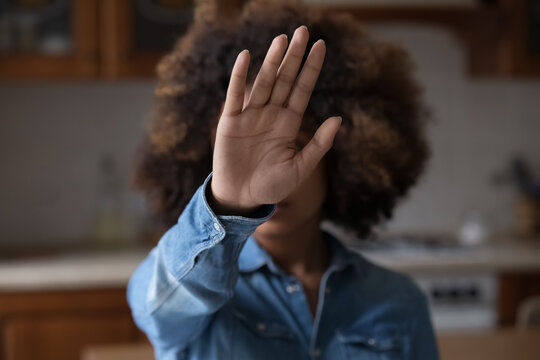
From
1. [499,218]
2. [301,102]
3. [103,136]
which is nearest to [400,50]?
[301,102]

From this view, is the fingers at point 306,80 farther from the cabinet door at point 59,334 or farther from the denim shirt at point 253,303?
the cabinet door at point 59,334

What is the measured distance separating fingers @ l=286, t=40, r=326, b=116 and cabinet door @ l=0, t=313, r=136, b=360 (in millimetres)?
1740

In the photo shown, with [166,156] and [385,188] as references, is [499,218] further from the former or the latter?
[166,156]

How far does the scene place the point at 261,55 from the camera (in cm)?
104

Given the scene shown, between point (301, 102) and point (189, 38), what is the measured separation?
460 mm

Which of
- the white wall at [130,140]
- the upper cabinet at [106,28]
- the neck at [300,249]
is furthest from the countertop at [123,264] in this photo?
the neck at [300,249]

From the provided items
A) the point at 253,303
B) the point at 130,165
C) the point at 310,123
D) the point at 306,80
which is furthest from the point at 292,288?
the point at 130,165

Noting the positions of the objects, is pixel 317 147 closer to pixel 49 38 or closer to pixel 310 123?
pixel 310 123

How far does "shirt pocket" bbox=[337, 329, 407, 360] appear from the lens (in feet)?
3.22

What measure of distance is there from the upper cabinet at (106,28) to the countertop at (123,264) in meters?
0.66

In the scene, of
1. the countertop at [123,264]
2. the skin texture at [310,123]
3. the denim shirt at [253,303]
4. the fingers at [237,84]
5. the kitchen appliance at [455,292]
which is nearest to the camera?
the fingers at [237,84]

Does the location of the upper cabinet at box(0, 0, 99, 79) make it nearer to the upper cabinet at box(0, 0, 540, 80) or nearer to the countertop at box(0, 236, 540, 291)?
the upper cabinet at box(0, 0, 540, 80)

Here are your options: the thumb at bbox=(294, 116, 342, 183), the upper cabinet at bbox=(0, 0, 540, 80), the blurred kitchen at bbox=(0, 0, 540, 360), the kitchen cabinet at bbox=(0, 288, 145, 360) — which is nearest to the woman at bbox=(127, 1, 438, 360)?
the thumb at bbox=(294, 116, 342, 183)

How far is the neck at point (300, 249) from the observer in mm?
1020
